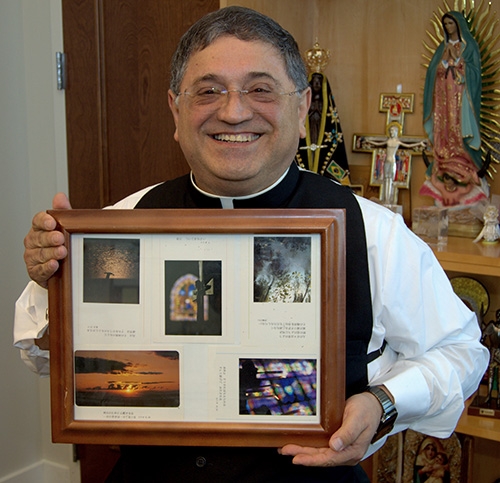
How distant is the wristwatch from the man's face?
1.51 feet

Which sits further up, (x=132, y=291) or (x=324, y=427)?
(x=132, y=291)

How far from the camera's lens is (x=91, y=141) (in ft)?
7.00

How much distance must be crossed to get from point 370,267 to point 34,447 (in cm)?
187

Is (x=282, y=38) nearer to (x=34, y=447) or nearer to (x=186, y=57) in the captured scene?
(x=186, y=57)

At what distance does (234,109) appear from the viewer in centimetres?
100

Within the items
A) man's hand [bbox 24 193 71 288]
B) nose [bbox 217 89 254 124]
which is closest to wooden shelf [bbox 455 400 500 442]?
nose [bbox 217 89 254 124]

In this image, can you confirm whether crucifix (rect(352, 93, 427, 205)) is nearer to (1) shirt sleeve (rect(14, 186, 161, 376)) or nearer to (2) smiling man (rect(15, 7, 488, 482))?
(2) smiling man (rect(15, 7, 488, 482))

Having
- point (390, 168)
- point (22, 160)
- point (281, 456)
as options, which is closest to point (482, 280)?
point (390, 168)

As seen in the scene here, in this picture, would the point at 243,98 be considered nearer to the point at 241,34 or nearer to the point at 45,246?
the point at 241,34

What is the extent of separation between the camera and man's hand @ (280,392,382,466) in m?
0.87

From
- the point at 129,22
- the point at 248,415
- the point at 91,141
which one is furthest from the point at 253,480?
the point at 129,22

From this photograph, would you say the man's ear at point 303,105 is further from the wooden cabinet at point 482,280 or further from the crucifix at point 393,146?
the crucifix at point 393,146

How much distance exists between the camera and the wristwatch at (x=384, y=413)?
978 millimetres

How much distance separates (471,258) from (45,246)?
1272mm
